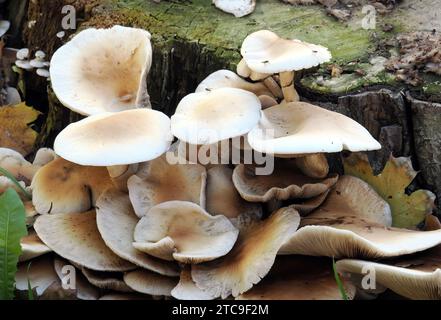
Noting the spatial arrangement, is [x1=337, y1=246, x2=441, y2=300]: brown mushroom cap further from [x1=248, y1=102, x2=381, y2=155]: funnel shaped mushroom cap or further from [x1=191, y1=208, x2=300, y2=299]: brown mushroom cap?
[x1=248, y1=102, x2=381, y2=155]: funnel shaped mushroom cap

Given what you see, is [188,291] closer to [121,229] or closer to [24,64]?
[121,229]

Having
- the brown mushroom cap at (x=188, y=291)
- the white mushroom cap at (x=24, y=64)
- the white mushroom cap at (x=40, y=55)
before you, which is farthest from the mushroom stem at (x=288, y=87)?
the white mushroom cap at (x=24, y=64)

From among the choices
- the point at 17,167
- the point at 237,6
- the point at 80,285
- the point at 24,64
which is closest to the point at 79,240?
the point at 80,285

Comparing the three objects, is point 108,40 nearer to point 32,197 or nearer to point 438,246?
point 32,197

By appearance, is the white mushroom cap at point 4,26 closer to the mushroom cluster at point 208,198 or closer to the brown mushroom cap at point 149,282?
the mushroom cluster at point 208,198
